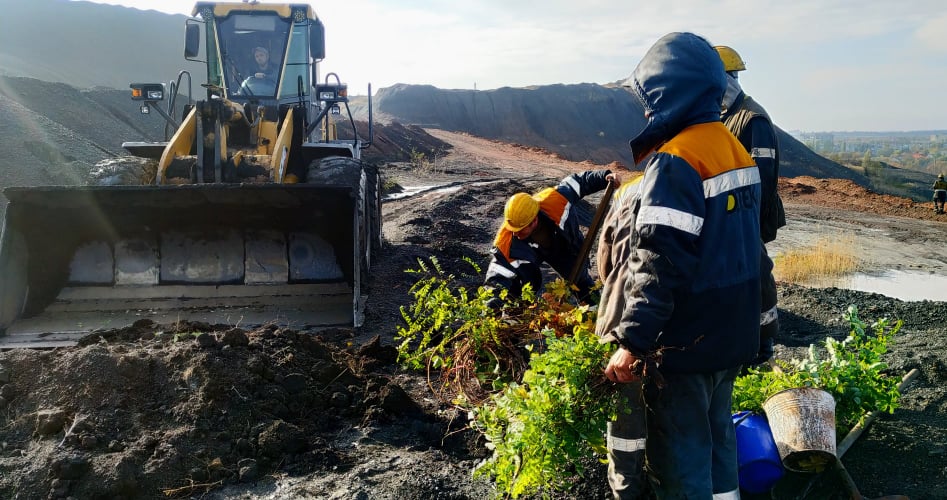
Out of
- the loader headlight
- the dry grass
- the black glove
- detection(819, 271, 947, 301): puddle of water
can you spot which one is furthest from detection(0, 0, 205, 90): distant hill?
the black glove

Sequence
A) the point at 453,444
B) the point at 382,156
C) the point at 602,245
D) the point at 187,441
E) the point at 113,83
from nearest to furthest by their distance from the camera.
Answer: the point at 602,245, the point at 187,441, the point at 453,444, the point at 382,156, the point at 113,83

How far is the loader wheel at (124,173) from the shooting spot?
701 cm

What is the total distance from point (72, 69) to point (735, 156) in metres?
67.8

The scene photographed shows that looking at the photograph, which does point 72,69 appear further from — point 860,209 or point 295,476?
point 295,476

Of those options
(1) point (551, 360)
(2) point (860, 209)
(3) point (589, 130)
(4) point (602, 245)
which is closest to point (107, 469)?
(1) point (551, 360)

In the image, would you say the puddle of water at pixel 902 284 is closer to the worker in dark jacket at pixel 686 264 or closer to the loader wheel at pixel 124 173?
the worker in dark jacket at pixel 686 264

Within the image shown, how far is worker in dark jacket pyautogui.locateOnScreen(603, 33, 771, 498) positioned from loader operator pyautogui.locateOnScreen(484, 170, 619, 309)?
1638 millimetres

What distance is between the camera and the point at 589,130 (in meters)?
53.9

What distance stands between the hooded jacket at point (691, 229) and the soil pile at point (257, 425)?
1.26m

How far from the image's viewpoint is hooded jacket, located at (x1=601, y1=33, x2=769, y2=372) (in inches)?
99.5

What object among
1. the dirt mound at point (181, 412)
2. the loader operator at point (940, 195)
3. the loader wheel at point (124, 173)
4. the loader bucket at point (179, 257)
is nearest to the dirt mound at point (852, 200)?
the loader operator at point (940, 195)

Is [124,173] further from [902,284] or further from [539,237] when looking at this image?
[902,284]

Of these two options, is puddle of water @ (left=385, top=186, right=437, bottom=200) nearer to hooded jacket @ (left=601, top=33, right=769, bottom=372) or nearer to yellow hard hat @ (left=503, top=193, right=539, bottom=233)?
yellow hard hat @ (left=503, top=193, right=539, bottom=233)

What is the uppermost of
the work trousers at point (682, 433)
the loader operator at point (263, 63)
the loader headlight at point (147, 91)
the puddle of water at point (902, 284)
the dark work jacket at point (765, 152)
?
the loader operator at point (263, 63)
